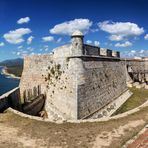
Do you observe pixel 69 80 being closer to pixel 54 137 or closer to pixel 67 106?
pixel 67 106

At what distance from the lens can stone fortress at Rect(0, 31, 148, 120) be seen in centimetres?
1738

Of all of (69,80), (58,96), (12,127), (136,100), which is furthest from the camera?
(136,100)

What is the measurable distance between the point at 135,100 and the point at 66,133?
15256mm

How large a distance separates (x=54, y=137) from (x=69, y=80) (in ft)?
23.3

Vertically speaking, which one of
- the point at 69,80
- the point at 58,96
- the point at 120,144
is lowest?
the point at 120,144

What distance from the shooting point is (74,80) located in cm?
1722

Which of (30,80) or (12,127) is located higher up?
(30,80)

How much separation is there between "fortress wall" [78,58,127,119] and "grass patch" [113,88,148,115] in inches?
50.3

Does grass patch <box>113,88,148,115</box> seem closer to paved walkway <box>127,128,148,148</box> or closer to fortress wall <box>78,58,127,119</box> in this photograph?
fortress wall <box>78,58,127,119</box>

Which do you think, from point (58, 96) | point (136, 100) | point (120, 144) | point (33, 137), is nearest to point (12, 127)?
point (33, 137)

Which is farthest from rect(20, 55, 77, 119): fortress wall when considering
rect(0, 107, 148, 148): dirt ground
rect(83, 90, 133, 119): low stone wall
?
rect(0, 107, 148, 148): dirt ground

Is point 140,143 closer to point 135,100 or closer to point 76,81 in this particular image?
point 76,81

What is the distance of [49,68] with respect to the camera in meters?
21.9

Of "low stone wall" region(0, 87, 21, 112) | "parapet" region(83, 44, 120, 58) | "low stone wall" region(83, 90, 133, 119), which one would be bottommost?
"low stone wall" region(83, 90, 133, 119)
